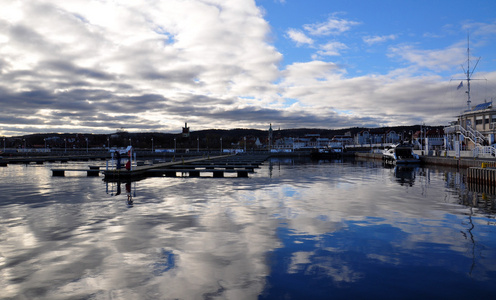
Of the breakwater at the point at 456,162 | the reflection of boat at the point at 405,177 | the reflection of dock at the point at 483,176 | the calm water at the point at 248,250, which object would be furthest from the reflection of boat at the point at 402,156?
the calm water at the point at 248,250

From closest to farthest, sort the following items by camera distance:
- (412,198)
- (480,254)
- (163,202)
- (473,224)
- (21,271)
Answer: (21,271) < (480,254) < (473,224) < (163,202) < (412,198)

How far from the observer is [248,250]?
10375 millimetres

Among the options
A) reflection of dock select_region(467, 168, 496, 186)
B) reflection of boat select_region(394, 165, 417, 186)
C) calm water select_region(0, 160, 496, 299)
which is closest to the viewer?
calm water select_region(0, 160, 496, 299)

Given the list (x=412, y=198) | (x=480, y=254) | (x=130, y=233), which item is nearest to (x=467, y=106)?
(x=412, y=198)

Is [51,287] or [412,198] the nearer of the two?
[51,287]

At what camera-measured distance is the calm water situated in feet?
24.7

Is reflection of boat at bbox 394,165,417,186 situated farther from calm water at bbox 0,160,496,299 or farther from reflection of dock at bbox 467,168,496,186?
calm water at bbox 0,160,496,299

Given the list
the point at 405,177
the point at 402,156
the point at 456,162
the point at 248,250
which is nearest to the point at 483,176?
the point at 405,177

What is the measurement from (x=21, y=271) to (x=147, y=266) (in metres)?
3.15

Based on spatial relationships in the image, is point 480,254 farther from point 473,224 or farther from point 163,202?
point 163,202

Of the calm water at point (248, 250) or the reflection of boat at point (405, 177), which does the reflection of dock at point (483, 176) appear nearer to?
the reflection of boat at point (405, 177)

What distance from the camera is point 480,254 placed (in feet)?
32.7

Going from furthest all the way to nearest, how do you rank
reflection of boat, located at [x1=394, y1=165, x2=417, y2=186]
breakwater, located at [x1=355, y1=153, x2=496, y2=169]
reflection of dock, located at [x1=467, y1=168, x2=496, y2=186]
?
breakwater, located at [x1=355, y1=153, x2=496, y2=169] → reflection of boat, located at [x1=394, y1=165, x2=417, y2=186] → reflection of dock, located at [x1=467, y1=168, x2=496, y2=186]

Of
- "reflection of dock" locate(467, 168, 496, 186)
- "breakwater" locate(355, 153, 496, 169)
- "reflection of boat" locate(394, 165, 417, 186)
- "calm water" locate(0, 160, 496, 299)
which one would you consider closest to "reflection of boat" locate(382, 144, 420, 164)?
"breakwater" locate(355, 153, 496, 169)
